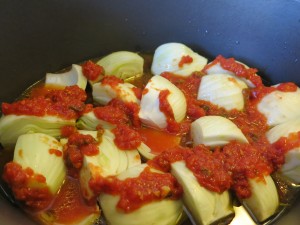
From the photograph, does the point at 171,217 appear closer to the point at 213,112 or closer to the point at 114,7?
the point at 213,112

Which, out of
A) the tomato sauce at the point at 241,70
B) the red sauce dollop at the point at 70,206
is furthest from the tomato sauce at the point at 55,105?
the tomato sauce at the point at 241,70

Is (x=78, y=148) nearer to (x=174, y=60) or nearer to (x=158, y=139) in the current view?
(x=158, y=139)

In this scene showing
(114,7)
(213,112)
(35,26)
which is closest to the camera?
(213,112)

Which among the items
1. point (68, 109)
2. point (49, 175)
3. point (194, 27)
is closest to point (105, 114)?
point (68, 109)

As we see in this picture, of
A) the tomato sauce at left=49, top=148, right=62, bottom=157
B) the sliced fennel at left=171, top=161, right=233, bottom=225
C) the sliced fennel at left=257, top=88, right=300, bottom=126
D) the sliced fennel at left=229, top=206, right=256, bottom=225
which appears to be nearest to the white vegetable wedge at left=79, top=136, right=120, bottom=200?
the tomato sauce at left=49, top=148, right=62, bottom=157

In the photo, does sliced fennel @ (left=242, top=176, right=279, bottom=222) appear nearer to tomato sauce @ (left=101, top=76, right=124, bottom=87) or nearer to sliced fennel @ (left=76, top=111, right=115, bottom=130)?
sliced fennel @ (left=76, top=111, right=115, bottom=130)

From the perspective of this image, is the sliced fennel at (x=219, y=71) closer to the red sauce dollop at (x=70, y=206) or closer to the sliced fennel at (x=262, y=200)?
the sliced fennel at (x=262, y=200)

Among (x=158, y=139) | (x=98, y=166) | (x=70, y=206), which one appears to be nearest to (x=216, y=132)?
(x=158, y=139)
